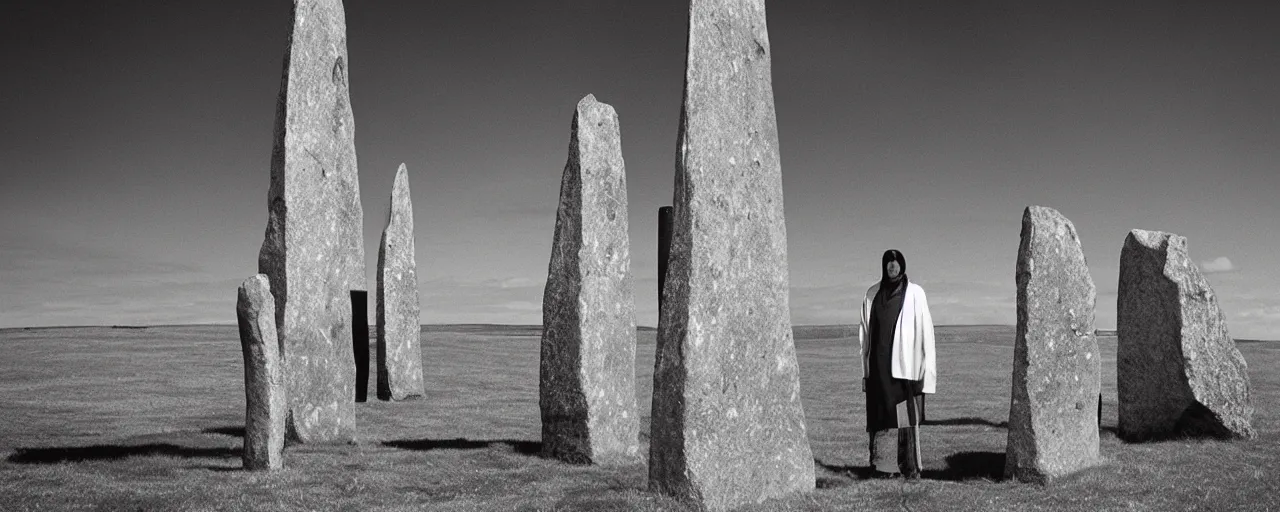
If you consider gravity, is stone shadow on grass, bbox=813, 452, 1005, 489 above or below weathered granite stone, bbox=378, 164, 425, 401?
below

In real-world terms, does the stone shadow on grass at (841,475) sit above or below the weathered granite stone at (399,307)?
below

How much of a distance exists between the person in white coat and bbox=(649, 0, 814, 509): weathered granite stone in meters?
1.31

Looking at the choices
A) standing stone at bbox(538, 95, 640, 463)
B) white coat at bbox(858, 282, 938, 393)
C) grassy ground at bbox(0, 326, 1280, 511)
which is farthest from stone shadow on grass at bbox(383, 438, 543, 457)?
white coat at bbox(858, 282, 938, 393)

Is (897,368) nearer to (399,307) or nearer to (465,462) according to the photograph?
(465,462)

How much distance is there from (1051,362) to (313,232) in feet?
30.4

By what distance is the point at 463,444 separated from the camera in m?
12.9

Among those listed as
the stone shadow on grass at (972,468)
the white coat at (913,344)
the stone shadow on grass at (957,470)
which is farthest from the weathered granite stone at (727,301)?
the stone shadow on grass at (972,468)

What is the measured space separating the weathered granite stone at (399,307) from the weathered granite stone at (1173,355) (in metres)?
13.2

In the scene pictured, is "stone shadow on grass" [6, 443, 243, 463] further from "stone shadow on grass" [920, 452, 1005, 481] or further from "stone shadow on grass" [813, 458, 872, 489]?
"stone shadow on grass" [920, 452, 1005, 481]

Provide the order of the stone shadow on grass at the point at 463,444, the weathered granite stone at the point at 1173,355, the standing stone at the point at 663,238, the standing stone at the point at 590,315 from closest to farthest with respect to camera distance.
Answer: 1. the standing stone at the point at 663,238
2. the standing stone at the point at 590,315
3. the stone shadow on grass at the point at 463,444
4. the weathered granite stone at the point at 1173,355

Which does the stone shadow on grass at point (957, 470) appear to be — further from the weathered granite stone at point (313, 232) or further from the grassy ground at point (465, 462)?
the weathered granite stone at point (313, 232)

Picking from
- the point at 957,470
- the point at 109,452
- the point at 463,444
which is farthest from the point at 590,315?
the point at 109,452

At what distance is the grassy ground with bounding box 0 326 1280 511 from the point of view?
29.0ft

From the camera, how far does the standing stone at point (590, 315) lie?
1120 centimetres
